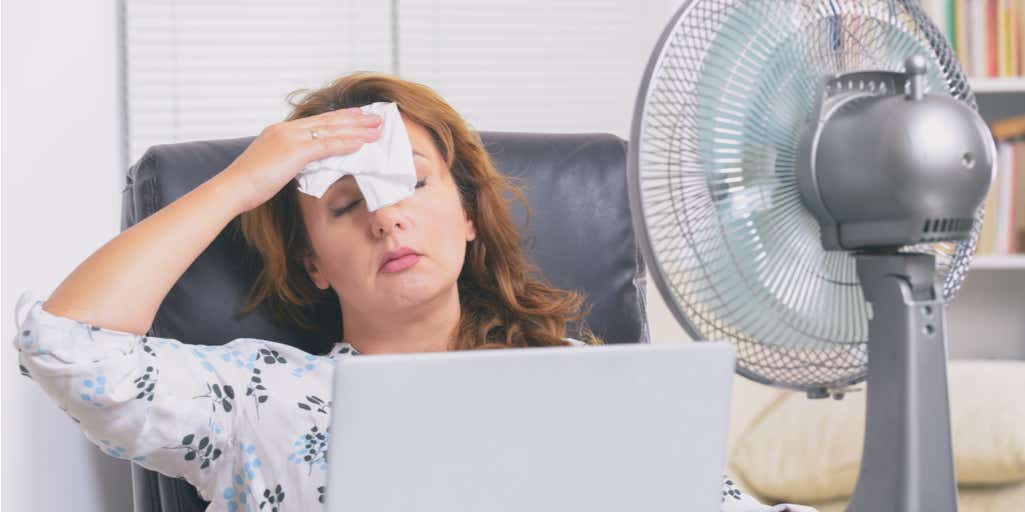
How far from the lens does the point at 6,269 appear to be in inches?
48.5

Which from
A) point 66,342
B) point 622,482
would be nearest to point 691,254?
point 622,482

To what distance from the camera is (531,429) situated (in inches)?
26.7

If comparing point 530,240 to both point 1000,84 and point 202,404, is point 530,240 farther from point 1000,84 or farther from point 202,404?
point 1000,84

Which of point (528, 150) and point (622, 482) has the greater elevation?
point (528, 150)

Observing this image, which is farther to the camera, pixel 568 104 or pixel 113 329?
pixel 568 104

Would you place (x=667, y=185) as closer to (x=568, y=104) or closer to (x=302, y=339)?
(x=302, y=339)

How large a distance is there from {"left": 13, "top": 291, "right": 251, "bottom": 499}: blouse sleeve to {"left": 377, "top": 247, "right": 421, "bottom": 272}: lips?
19cm

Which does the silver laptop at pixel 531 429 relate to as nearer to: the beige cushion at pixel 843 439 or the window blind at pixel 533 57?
the beige cushion at pixel 843 439

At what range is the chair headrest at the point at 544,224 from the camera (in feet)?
4.43

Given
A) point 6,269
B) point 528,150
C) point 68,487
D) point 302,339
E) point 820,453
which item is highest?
point 528,150

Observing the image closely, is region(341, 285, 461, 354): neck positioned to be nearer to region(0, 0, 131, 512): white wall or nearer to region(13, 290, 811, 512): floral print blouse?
region(13, 290, 811, 512): floral print blouse

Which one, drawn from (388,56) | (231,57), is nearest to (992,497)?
Answer: (388,56)

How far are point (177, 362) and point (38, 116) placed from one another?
0.45 meters

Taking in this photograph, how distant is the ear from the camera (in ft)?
4.42
